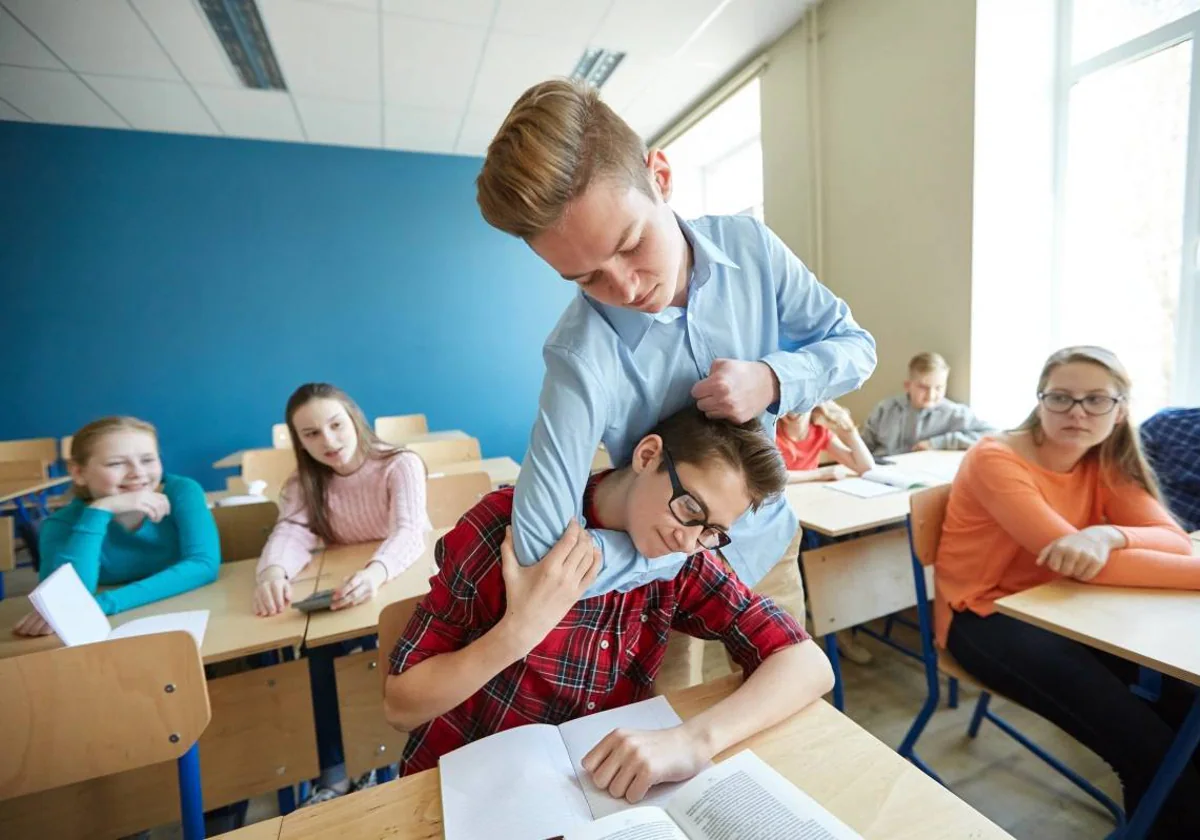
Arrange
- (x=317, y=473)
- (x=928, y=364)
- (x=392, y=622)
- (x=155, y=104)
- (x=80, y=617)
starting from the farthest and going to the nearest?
(x=155, y=104)
(x=928, y=364)
(x=317, y=473)
(x=80, y=617)
(x=392, y=622)

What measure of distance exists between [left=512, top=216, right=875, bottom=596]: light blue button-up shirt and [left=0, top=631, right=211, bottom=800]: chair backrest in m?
0.77

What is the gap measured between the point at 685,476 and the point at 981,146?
9.85ft

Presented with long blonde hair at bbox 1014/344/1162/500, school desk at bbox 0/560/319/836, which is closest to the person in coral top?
long blonde hair at bbox 1014/344/1162/500

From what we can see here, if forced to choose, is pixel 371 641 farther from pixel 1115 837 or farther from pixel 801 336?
pixel 1115 837

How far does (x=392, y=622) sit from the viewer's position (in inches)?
41.6

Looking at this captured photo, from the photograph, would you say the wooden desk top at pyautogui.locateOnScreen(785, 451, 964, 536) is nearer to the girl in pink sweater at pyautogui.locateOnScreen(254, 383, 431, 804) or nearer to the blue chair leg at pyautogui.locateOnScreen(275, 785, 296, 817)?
the girl in pink sweater at pyautogui.locateOnScreen(254, 383, 431, 804)

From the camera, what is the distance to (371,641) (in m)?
2.10

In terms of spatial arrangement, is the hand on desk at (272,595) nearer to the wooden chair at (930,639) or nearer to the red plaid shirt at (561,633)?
the red plaid shirt at (561,633)

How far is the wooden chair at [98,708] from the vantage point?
0.99m

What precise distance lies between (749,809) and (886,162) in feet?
11.7

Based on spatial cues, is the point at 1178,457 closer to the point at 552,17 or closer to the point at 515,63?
the point at 552,17

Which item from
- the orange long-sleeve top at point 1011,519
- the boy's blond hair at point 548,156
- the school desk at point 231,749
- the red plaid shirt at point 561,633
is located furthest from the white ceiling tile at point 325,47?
the orange long-sleeve top at point 1011,519

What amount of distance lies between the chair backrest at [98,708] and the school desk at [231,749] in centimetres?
23

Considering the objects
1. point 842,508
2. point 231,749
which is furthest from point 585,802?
point 842,508
